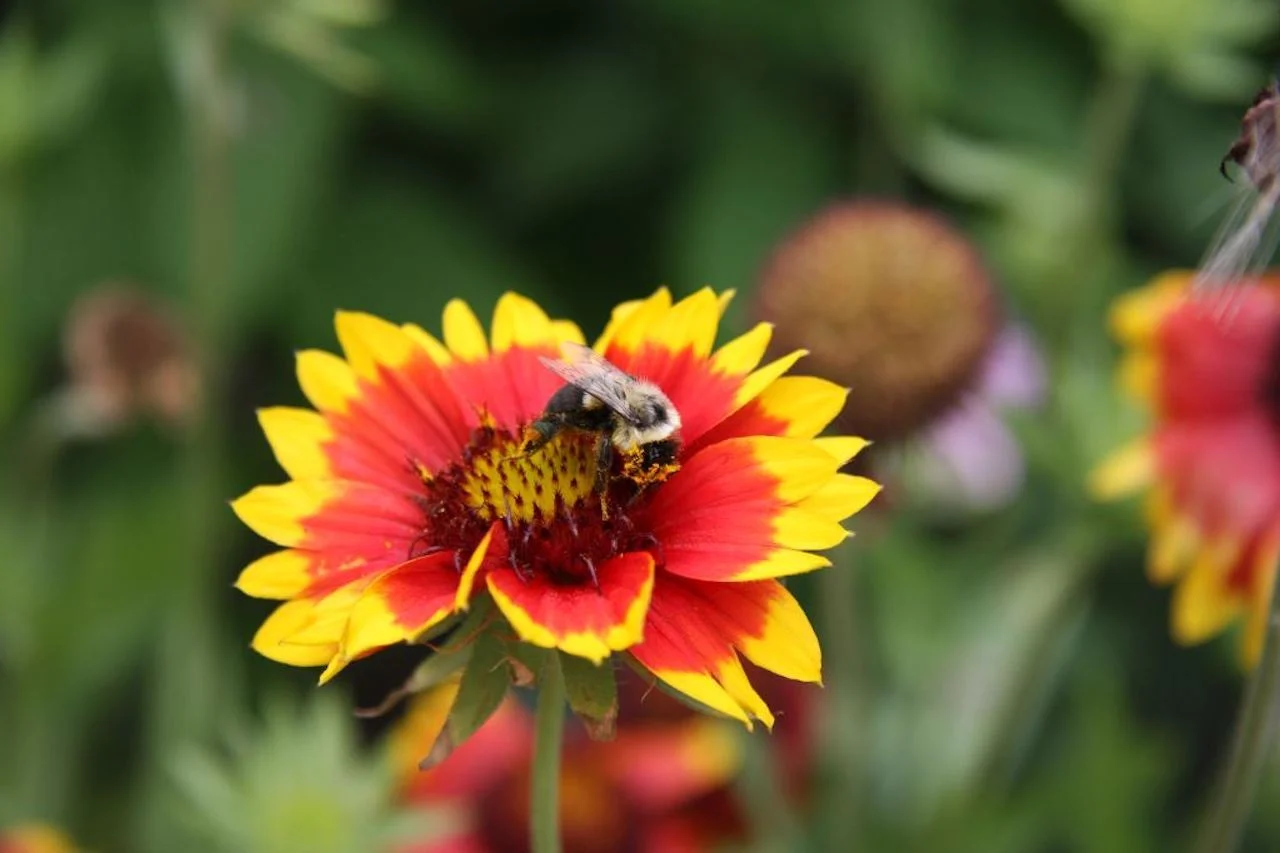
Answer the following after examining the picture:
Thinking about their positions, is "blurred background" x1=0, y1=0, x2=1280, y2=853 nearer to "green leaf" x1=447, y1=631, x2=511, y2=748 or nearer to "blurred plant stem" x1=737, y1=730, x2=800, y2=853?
"blurred plant stem" x1=737, y1=730, x2=800, y2=853

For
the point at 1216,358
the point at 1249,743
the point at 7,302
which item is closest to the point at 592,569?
the point at 1249,743

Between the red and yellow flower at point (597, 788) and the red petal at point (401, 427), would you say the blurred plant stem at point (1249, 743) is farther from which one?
the red and yellow flower at point (597, 788)

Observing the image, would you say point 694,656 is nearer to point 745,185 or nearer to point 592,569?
point 592,569

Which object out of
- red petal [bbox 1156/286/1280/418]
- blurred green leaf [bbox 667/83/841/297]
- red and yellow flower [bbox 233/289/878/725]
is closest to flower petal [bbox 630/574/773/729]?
red and yellow flower [bbox 233/289/878/725]

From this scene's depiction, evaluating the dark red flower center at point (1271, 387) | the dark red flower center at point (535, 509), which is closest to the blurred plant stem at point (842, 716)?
the dark red flower center at point (1271, 387)

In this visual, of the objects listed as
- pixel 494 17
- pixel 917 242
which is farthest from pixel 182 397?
pixel 494 17
